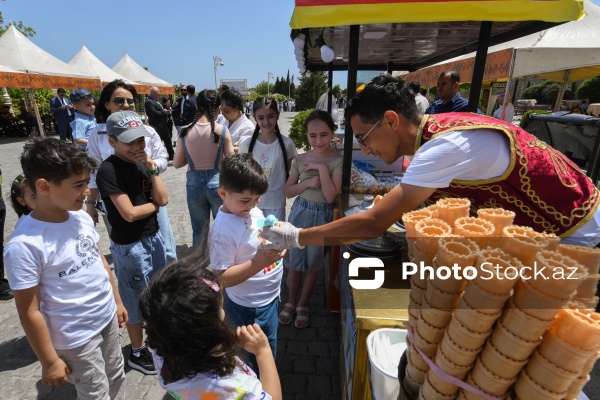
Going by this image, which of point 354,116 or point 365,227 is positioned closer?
point 365,227

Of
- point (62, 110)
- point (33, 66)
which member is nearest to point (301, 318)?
point (62, 110)

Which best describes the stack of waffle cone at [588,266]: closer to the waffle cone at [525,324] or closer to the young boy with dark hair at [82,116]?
the waffle cone at [525,324]

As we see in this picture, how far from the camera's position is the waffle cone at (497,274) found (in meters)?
0.66

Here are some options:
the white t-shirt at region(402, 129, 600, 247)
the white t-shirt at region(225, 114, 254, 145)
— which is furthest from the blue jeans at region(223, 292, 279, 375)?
the white t-shirt at region(225, 114, 254, 145)

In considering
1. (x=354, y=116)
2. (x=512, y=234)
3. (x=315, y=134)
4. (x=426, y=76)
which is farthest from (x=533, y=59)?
(x=512, y=234)

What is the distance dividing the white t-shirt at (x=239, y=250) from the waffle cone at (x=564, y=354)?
4.67ft

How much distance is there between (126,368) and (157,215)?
1.24m

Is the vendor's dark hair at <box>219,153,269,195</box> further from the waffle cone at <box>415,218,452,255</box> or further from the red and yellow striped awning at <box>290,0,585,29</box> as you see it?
the waffle cone at <box>415,218,452,255</box>

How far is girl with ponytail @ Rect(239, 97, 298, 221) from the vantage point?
128 inches

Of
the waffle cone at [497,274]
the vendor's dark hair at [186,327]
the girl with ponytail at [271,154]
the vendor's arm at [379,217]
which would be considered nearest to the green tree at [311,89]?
the girl with ponytail at [271,154]

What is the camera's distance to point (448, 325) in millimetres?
788

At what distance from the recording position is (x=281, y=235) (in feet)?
5.57

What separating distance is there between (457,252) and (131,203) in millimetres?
2087

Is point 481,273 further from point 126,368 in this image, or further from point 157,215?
point 126,368
